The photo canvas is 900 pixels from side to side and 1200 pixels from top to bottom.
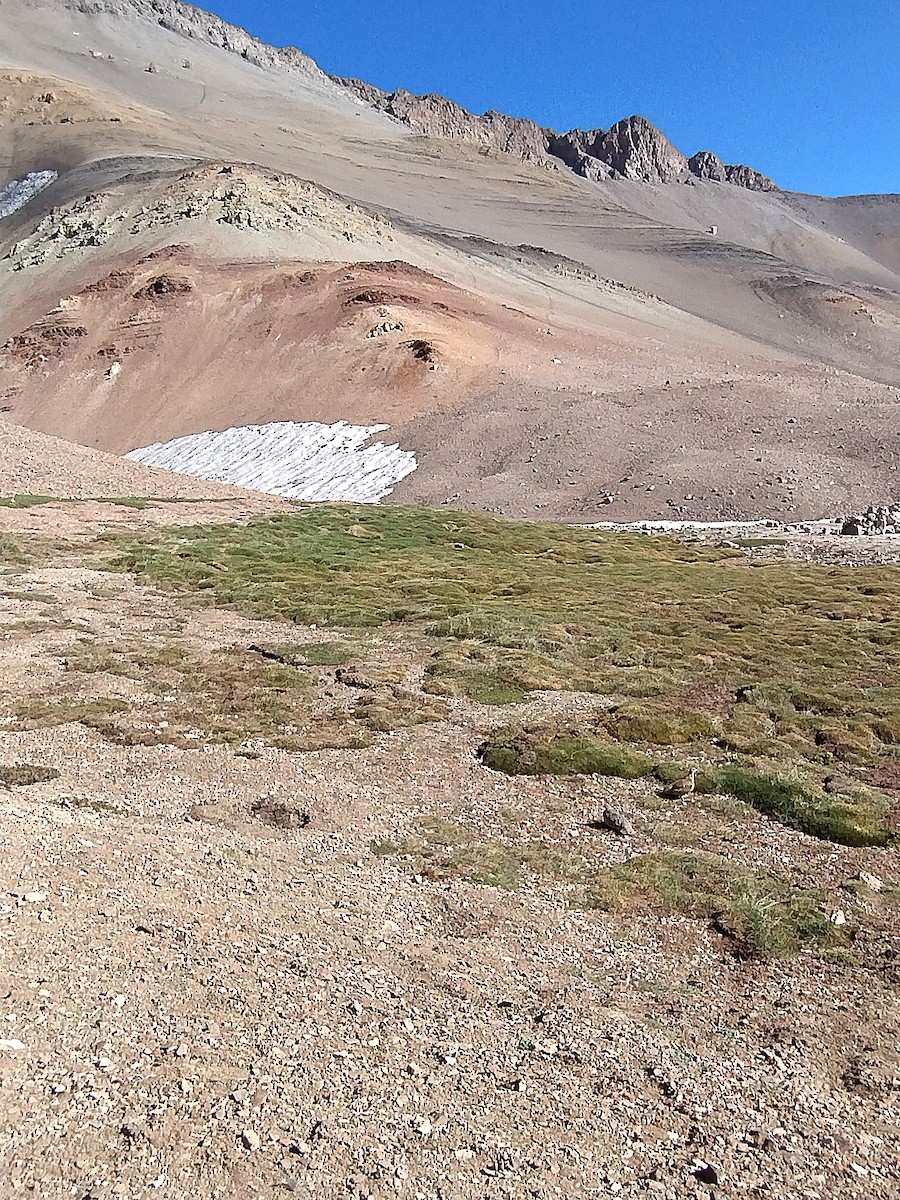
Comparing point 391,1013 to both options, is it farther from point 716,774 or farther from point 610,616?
point 610,616

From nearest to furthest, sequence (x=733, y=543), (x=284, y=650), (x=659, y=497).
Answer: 1. (x=284, y=650)
2. (x=733, y=543)
3. (x=659, y=497)

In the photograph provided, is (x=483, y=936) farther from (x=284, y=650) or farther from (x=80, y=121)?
(x=80, y=121)

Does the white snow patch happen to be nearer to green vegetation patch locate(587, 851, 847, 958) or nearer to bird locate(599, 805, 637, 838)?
bird locate(599, 805, 637, 838)

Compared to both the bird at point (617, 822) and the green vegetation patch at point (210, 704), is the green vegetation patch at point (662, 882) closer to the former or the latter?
the bird at point (617, 822)

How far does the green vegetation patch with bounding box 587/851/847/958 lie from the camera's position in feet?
27.0

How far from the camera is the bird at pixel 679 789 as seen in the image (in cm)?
1136

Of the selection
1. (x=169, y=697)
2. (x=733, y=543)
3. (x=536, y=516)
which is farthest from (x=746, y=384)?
(x=169, y=697)

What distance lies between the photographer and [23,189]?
353 ft

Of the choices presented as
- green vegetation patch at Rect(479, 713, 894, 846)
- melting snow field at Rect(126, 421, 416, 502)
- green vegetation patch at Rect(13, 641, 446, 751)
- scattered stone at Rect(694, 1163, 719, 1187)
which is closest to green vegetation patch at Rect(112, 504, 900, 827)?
green vegetation patch at Rect(479, 713, 894, 846)

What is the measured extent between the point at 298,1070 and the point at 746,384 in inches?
1993

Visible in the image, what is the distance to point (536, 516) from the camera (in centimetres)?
4150

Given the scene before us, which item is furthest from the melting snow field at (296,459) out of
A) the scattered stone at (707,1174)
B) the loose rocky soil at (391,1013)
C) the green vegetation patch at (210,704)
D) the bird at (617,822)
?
the scattered stone at (707,1174)

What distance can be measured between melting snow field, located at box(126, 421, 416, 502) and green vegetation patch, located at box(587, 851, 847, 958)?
38.2 meters

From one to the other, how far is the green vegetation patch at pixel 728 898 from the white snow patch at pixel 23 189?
119 m
